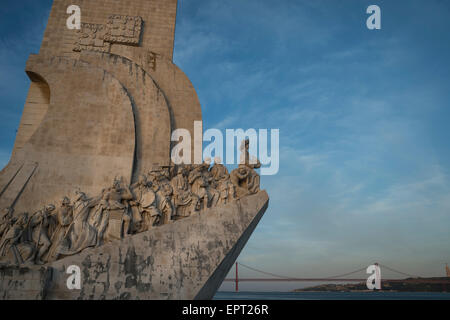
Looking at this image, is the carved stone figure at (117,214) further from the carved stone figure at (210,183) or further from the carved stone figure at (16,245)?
the carved stone figure at (210,183)

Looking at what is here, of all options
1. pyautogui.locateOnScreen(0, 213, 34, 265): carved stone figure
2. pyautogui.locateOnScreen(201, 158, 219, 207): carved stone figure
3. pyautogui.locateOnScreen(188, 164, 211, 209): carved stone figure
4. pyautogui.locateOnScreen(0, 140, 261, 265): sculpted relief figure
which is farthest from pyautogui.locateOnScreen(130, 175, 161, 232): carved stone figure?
pyautogui.locateOnScreen(0, 213, 34, 265): carved stone figure

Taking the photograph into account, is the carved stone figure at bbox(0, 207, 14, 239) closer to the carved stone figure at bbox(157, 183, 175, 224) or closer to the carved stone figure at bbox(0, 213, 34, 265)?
the carved stone figure at bbox(0, 213, 34, 265)

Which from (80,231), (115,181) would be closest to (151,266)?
(80,231)

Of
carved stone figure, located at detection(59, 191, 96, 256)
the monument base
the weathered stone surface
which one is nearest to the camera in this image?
Answer: the weathered stone surface

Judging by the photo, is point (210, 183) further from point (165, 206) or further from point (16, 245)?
point (16, 245)

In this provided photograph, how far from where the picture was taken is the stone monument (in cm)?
652

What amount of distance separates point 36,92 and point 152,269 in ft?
21.3

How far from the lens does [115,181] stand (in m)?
7.73

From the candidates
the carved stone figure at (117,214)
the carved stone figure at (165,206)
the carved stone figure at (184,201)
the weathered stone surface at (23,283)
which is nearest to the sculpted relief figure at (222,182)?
the carved stone figure at (184,201)

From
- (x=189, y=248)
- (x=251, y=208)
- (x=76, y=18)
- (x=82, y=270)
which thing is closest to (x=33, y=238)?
(x=82, y=270)
